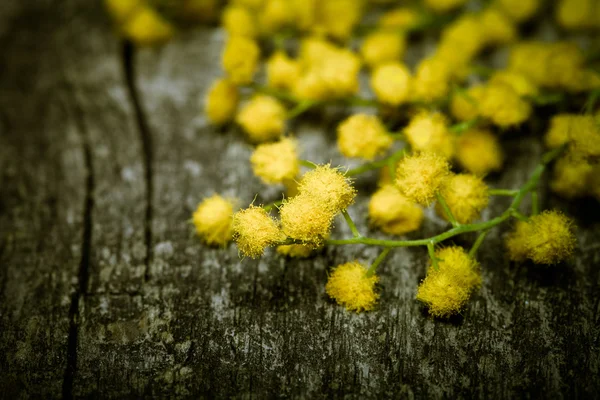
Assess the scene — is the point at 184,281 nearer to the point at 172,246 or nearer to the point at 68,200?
the point at 172,246

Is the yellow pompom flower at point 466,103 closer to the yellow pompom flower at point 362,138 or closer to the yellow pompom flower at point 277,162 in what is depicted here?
the yellow pompom flower at point 362,138

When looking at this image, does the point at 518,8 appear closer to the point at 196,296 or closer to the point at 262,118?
the point at 262,118

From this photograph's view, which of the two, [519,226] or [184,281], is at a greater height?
[519,226]

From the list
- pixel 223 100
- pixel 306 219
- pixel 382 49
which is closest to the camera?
pixel 306 219

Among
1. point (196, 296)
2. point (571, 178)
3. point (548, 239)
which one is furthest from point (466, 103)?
point (196, 296)

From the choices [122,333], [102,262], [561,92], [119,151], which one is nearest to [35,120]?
[119,151]

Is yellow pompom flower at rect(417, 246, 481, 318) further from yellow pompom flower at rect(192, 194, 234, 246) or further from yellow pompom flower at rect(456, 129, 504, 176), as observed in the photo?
yellow pompom flower at rect(192, 194, 234, 246)

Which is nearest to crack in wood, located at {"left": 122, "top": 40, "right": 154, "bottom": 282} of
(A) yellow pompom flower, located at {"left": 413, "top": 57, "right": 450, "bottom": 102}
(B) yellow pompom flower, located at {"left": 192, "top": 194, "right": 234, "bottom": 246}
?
(B) yellow pompom flower, located at {"left": 192, "top": 194, "right": 234, "bottom": 246}
